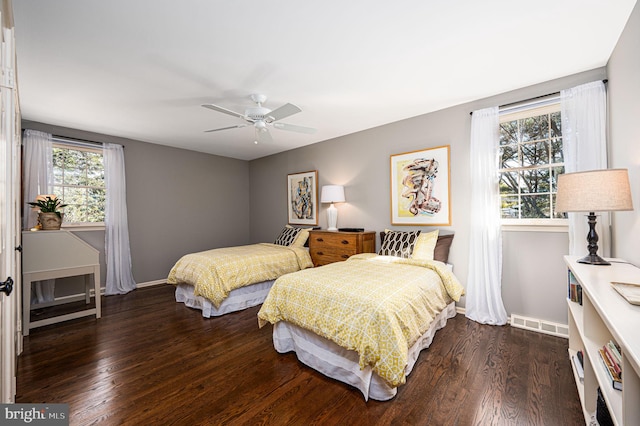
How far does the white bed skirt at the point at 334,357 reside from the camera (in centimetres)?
176

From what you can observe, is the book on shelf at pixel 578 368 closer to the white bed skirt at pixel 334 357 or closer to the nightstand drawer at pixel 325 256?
the white bed skirt at pixel 334 357

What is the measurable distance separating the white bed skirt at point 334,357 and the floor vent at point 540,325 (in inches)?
41.0

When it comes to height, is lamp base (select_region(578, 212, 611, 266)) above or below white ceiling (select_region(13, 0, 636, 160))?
below

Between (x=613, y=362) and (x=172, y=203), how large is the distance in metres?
5.48

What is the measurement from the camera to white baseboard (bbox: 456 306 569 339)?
8.41 ft

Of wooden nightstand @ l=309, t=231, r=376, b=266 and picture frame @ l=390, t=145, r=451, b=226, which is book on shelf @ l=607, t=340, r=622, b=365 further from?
wooden nightstand @ l=309, t=231, r=376, b=266

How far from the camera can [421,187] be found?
3.51 m

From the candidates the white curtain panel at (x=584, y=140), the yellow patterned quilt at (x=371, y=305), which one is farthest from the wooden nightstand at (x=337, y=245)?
the white curtain panel at (x=584, y=140)

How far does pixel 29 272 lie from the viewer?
9.07ft

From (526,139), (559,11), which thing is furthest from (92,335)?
(526,139)

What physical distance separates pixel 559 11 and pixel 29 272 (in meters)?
4.95

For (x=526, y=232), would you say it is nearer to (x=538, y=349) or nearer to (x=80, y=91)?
(x=538, y=349)

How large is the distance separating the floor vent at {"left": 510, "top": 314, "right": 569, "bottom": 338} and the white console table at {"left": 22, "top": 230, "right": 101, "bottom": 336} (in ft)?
15.0

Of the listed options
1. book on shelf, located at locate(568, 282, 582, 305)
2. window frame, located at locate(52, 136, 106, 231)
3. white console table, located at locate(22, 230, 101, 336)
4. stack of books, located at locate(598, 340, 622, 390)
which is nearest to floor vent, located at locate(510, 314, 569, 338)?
book on shelf, located at locate(568, 282, 582, 305)
